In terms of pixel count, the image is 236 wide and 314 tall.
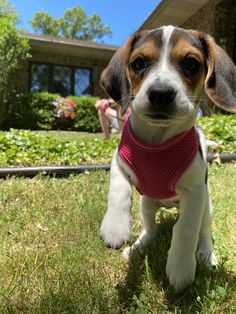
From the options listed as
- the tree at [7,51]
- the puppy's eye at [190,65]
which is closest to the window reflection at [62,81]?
the tree at [7,51]

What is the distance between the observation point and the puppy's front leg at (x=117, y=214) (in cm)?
209

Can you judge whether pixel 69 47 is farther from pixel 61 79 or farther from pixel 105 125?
pixel 105 125

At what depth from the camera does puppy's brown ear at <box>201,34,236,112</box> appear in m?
2.60

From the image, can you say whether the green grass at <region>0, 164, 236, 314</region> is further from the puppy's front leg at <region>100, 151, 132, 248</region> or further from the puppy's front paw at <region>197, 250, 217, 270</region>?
the puppy's front leg at <region>100, 151, 132, 248</region>

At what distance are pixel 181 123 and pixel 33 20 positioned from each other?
6789 centimetres

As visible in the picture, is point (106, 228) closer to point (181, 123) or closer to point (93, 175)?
point (181, 123)

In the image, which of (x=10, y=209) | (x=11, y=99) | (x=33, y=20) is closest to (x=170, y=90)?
(x=10, y=209)

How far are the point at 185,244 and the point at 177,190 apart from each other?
0.36 metres

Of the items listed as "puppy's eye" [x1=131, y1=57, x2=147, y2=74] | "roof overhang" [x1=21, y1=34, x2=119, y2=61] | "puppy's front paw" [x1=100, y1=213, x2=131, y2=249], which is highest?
"puppy's eye" [x1=131, y1=57, x2=147, y2=74]

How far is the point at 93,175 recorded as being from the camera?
540cm

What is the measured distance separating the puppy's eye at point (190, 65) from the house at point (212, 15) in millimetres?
11591

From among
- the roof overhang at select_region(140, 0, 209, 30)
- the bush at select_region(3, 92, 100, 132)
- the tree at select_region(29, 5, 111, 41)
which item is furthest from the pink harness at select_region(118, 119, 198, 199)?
the tree at select_region(29, 5, 111, 41)

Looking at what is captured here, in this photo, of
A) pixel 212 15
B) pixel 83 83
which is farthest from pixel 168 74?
pixel 83 83

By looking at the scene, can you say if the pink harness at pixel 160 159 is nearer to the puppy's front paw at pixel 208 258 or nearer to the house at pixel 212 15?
the puppy's front paw at pixel 208 258
